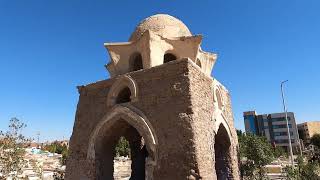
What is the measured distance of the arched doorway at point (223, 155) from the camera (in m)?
11.3

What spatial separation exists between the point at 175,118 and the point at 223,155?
13.6ft

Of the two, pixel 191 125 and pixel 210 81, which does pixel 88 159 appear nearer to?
pixel 191 125

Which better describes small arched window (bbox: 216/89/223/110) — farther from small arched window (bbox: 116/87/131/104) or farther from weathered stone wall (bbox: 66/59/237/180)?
small arched window (bbox: 116/87/131/104)

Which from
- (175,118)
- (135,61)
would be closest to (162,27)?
(135,61)

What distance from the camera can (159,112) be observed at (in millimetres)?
9008

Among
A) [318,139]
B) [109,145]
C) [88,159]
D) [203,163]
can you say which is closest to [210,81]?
[203,163]

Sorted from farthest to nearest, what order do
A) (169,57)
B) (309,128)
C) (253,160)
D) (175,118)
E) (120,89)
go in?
1. (309,128)
2. (253,160)
3. (169,57)
4. (120,89)
5. (175,118)

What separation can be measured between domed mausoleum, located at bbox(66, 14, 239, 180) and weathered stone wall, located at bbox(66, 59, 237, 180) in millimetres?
Result: 24

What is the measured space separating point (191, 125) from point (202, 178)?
5.02 feet

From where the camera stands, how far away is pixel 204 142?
8641 millimetres

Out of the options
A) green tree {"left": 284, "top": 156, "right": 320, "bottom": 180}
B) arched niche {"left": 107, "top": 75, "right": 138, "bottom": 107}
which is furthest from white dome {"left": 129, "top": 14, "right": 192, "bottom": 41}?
green tree {"left": 284, "top": 156, "right": 320, "bottom": 180}

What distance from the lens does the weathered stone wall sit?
818 centimetres

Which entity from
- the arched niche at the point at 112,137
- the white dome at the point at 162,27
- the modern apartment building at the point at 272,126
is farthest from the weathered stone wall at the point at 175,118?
the modern apartment building at the point at 272,126

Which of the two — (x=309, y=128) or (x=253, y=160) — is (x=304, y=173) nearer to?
(x=253, y=160)
